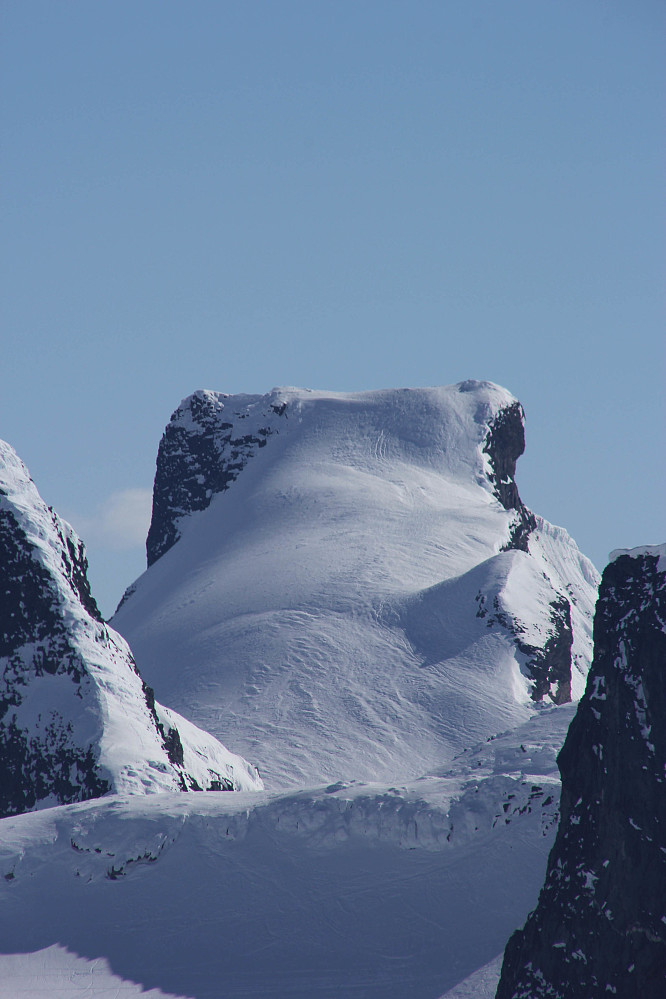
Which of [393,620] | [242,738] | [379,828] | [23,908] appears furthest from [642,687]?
[393,620]

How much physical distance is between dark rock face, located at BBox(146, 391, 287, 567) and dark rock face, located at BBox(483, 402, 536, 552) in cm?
1139

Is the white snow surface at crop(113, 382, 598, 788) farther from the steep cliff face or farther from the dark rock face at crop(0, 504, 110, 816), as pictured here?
the dark rock face at crop(0, 504, 110, 816)

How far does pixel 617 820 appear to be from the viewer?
12211mm

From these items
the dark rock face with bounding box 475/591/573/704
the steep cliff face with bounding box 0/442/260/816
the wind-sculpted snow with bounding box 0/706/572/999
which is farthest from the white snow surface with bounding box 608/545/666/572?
the dark rock face with bounding box 475/591/573/704

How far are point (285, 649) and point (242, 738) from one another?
19.4 ft

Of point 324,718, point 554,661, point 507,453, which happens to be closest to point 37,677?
point 324,718

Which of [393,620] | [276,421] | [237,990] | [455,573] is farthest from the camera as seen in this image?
[276,421]

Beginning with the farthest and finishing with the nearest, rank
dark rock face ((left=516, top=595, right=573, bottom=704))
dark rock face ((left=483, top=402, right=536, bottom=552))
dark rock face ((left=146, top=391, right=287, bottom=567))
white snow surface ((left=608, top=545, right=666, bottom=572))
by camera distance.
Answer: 1. dark rock face ((left=146, top=391, right=287, bottom=567))
2. dark rock face ((left=483, top=402, right=536, bottom=552))
3. dark rock face ((left=516, top=595, right=573, bottom=704))
4. white snow surface ((left=608, top=545, right=666, bottom=572))

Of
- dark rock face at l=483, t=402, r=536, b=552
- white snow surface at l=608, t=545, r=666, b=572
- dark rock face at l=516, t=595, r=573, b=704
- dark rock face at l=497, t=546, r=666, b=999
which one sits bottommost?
dark rock face at l=516, t=595, r=573, b=704

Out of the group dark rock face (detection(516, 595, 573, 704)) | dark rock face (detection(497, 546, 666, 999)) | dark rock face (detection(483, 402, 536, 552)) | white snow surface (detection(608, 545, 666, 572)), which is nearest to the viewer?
dark rock face (detection(497, 546, 666, 999))

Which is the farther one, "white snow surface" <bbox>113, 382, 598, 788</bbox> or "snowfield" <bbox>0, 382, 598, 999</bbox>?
"white snow surface" <bbox>113, 382, 598, 788</bbox>

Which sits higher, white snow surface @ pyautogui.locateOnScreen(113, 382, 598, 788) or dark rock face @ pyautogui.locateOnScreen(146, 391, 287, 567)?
dark rock face @ pyautogui.locateOnScreen(146, 391, 287, 567)

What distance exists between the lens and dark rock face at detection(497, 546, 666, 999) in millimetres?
11781

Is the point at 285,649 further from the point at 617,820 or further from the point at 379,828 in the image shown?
the point at 617,820
